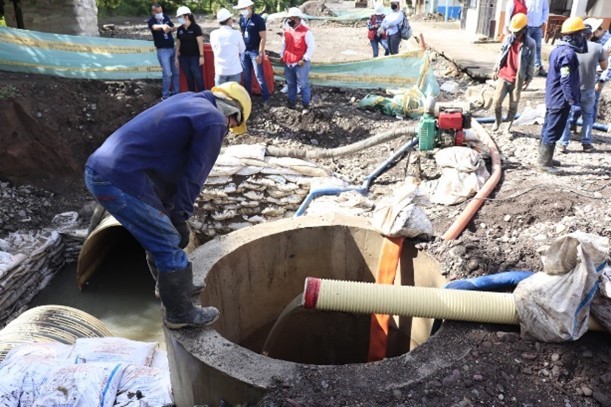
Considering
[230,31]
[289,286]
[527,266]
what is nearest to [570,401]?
[527,266]

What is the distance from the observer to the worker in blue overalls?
219 inches

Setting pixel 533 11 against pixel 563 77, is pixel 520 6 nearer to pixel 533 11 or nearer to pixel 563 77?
pixel 533 11

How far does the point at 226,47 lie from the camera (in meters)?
7.79

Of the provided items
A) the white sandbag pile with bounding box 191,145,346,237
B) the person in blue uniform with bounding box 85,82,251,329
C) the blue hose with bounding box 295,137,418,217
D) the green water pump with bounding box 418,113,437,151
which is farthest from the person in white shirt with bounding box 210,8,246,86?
the person in blue uniform with bounding box 85,82,251,329

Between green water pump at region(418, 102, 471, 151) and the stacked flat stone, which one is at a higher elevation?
green water pump at region(418, 102, 471, 151)

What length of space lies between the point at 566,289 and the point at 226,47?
6302 millimetres

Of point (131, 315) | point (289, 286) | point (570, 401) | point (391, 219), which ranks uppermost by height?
point (391, 219)

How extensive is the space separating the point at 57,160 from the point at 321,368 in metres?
7.21

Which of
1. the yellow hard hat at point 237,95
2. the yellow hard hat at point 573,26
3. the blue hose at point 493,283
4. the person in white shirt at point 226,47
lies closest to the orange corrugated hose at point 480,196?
the blue hose at point 493,283

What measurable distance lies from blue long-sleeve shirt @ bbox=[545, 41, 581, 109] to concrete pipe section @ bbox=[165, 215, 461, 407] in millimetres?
2918

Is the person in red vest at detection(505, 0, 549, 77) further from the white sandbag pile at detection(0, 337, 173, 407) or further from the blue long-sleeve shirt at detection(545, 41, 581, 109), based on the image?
the white sandbag pile at detection(0, 337, 173, 407)

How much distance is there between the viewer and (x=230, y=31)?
7816 mm

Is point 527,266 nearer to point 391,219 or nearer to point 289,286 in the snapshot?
point 391,219

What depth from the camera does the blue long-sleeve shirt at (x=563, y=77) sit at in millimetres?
5539
